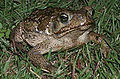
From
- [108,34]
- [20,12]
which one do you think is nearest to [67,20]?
[108,34]

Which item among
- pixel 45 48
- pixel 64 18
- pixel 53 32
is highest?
pixel 64 18

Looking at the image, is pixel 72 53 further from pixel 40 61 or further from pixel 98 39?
pixel 40 61

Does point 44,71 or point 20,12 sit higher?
point 20,12

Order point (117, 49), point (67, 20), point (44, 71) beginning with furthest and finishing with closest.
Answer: point (117, 49)
point (44, 71)
point (67, 20)

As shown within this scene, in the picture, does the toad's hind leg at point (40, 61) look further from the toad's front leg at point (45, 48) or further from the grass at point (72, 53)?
the grass at point (72, 53)

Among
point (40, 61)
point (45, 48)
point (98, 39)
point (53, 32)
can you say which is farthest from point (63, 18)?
point (98, 39)

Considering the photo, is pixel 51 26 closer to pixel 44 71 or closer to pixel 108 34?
pixel 44 71
